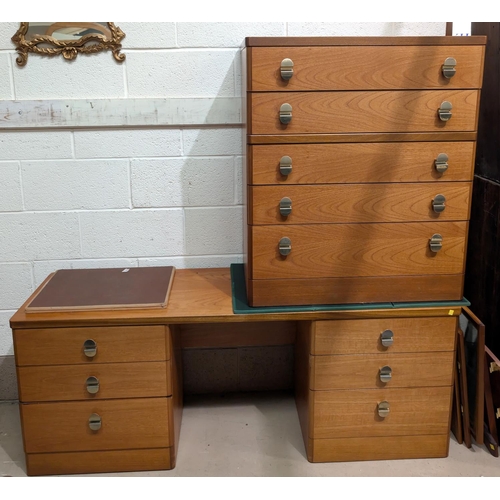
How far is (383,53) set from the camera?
5.90 ft

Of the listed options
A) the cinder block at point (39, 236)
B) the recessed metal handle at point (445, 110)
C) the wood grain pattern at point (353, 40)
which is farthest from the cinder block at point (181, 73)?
the recessed metal handle at point (445, 110)

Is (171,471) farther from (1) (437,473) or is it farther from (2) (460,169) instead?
(2) (460,169)

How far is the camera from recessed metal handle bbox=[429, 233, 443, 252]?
6.44ft

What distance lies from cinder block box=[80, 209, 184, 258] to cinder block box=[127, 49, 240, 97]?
1.57ft

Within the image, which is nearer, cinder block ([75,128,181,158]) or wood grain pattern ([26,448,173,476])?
wood grain pattern ([26,448,173,476])

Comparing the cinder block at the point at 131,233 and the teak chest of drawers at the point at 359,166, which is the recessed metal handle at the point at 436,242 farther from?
the cinder block at the point at 131,233

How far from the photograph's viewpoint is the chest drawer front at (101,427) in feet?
6.62

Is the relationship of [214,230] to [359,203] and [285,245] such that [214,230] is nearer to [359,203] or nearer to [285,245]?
[285,245]

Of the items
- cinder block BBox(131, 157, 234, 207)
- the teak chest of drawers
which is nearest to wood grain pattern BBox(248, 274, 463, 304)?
the teak chest of drawers

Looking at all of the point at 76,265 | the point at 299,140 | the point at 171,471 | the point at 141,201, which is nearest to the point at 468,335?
the point at 299,140

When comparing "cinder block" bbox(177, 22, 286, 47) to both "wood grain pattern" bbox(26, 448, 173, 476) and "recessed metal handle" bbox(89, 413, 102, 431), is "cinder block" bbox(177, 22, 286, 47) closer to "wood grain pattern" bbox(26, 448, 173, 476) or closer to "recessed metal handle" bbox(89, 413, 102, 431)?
"recessed metal handle" bbox(89, 413, 102, 431)

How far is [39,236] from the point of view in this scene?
93.1 inches

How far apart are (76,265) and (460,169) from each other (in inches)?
60.3

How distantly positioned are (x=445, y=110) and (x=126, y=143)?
1.19 meters
